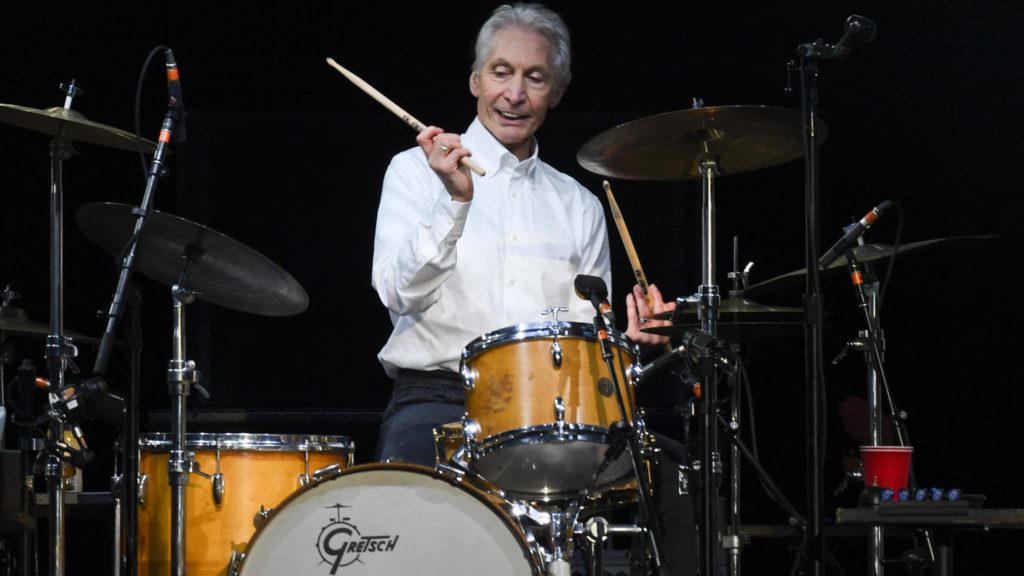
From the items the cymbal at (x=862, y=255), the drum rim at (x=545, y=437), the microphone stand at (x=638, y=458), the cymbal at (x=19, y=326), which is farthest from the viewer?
the cymbal at (x=19, y=326)

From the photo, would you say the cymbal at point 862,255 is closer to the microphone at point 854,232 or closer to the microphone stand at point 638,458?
the microphone at point 854,232

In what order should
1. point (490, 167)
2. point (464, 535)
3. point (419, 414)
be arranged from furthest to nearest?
1. point (490, 167)
2. point (419, 414)
3. point (464, 535)

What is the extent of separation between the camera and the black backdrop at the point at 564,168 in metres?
5.25

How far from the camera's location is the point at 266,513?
2.94m

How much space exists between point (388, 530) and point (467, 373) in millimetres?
464

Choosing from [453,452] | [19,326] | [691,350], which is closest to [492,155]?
[453,452]

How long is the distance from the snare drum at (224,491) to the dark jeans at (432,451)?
24 centimetres

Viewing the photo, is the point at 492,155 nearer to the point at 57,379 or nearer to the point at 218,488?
the point at 218,488

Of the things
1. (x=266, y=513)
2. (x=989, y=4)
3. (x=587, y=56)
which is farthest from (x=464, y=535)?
(x=989, y=4)

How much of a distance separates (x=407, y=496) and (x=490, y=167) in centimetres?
133

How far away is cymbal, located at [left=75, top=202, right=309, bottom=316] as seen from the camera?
10.9 feet

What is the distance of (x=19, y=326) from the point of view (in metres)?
4.56

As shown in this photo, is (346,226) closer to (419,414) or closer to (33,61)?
(33,61)

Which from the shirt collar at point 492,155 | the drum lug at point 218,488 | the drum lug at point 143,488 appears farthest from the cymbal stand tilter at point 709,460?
the drum lug at point 143,488
